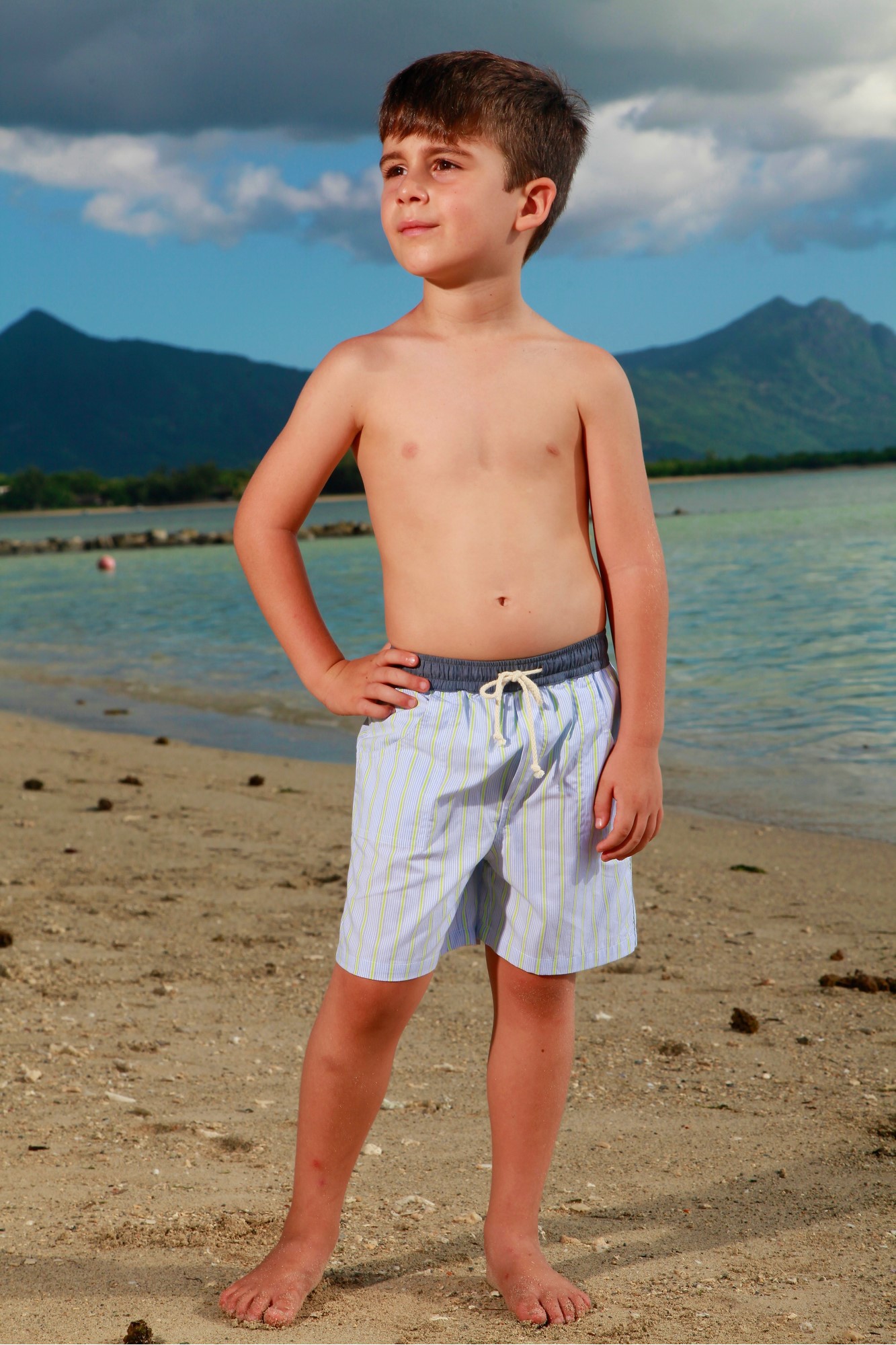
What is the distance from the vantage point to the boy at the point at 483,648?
6.97 ft

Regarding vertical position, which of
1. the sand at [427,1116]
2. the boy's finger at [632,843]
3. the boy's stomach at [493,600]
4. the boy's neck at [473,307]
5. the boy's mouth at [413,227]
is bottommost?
the sand at [427,1116]

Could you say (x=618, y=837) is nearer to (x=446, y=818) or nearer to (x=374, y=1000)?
(x=446, y=818)

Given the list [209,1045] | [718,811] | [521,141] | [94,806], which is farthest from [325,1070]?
[718,811]

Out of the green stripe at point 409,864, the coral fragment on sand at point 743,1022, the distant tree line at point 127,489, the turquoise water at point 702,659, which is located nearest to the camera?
the green stripe at point 409,864

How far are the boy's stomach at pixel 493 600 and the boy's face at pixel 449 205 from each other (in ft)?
1.72

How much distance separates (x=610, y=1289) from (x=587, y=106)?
227 centimetres

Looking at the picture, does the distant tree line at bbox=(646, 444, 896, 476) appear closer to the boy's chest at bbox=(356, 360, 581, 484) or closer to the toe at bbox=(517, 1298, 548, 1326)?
the boy's chest at bbox=(356, 360, 581, 484)

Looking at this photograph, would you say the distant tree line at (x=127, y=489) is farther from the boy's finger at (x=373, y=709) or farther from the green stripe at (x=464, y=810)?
the green stripe at (x=464, y=810)

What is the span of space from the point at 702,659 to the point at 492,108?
39.4ft

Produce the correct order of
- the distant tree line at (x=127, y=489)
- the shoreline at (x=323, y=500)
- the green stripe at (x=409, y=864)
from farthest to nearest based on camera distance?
1. the shoreline at (x=323, y=500)
2. the distant tree line at (x=127, y=489)
3. the green stripe at (x=409, y=864)

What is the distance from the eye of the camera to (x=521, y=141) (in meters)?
2.17

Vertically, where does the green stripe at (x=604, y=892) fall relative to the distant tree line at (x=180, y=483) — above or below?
below

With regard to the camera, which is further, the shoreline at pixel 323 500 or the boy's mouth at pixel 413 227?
the shoreline at pixel 323 500

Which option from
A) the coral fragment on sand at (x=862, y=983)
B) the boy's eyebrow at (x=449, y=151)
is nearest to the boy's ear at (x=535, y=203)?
the boy's eyebrow at (x=449, y=151)
